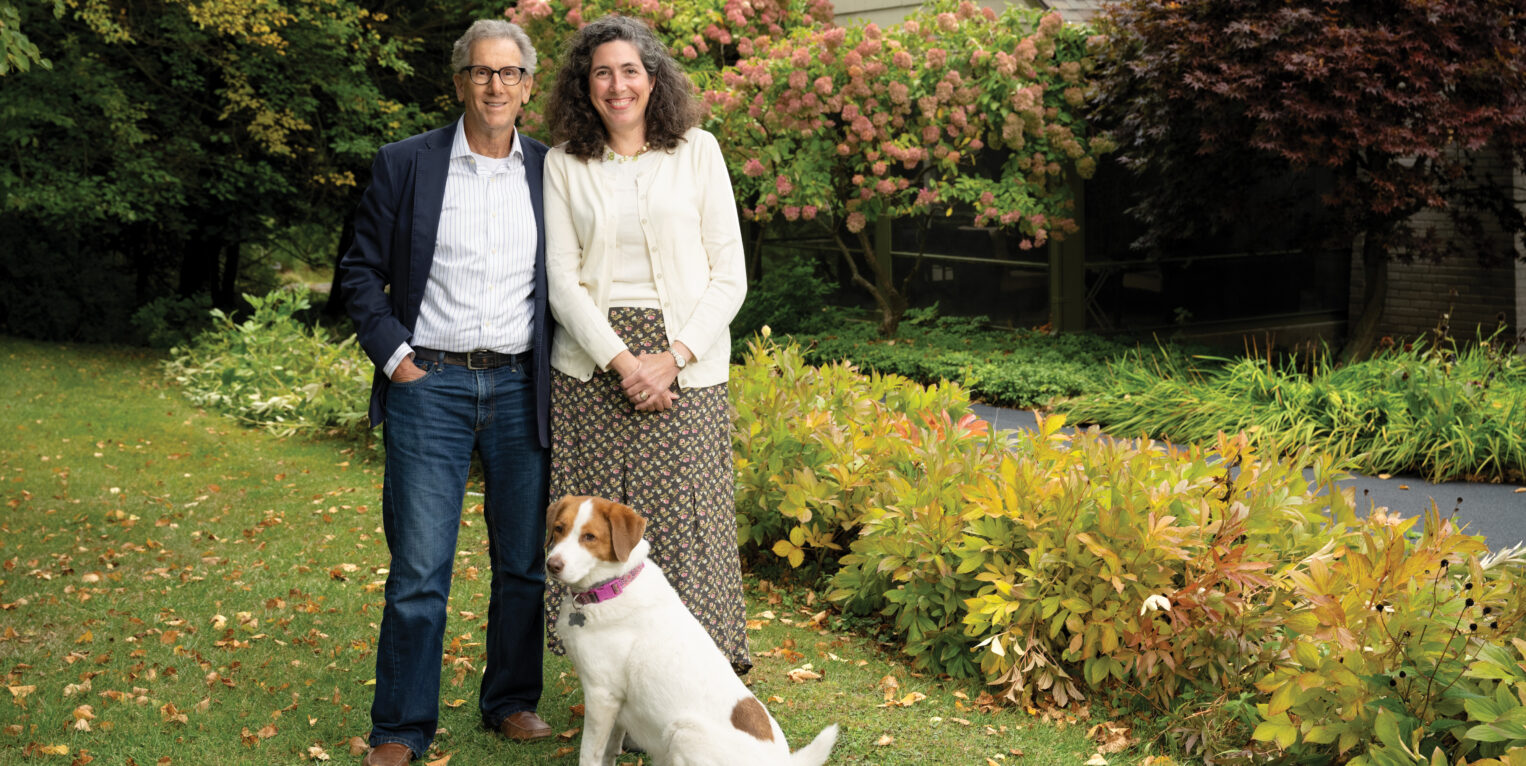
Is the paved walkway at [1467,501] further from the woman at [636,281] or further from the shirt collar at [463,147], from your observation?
the shirt collar at [463,147]

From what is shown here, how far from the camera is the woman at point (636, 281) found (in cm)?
337

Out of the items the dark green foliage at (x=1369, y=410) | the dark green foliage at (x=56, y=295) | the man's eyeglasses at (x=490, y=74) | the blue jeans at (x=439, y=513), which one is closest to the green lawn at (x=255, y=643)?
the blue jeans at (x=439, y=513)

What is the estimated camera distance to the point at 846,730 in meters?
3.85

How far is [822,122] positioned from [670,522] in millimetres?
7472

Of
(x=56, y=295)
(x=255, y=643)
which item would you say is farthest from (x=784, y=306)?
(x=56, y=295)

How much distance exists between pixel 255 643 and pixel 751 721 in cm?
267

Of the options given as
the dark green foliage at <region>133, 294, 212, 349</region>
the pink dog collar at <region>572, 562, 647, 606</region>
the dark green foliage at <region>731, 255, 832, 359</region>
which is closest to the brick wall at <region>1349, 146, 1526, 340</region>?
the dark green foliage at <region>731, 255, 832, 359</region>

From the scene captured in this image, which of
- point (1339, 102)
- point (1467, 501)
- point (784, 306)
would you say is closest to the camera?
point (1467, 501)

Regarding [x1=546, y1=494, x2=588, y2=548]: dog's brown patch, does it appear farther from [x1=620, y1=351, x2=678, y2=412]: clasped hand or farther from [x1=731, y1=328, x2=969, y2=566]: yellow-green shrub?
[x1=731, y1=328, x2=969, y2=566]: yellow-green shrub

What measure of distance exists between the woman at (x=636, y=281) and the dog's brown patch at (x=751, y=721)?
657mm

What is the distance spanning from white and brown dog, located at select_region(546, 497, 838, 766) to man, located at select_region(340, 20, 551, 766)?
0.48m

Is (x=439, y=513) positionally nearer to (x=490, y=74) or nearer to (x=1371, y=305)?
(x=490, y=74)

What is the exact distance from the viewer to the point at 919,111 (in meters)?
10.8

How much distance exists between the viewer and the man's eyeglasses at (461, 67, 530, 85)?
129 inches
